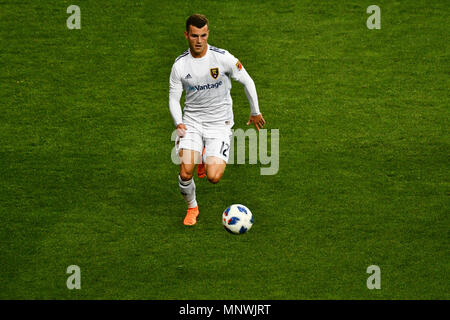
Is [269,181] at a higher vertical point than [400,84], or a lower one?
lower

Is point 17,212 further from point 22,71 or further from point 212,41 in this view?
point 212,41

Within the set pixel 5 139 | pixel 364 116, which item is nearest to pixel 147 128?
pixel 5 139

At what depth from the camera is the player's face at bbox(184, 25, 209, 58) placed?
8.90 m

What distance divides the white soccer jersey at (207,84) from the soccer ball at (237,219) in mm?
1190

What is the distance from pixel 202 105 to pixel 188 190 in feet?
3.56

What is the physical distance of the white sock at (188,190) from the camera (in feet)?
30.3

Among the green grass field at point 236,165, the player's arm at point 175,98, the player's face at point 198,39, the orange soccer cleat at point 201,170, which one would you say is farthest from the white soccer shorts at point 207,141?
the player's face at point 198,39

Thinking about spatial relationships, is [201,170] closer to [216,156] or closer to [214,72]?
[216,156]

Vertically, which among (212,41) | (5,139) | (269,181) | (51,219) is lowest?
(51,219)

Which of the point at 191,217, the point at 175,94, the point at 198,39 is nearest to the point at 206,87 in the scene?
the point at 175,94

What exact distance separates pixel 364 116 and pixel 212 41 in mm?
2993

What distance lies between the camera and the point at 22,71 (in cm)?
1252

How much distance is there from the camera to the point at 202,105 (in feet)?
31.1

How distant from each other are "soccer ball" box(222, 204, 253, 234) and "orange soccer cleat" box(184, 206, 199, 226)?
0.56m
